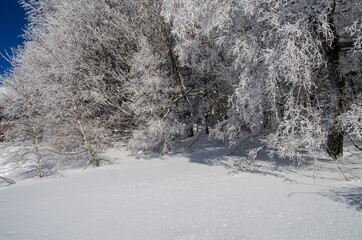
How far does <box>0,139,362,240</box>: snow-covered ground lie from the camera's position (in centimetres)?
254

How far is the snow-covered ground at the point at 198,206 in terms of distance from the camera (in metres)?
2.54

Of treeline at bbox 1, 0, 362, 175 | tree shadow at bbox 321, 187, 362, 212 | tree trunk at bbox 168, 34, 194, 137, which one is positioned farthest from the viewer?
tree trunk at bbox 168, 34, 194, 137

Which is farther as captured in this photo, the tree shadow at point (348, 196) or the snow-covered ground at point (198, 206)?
the tree shadow at point (348, 196)

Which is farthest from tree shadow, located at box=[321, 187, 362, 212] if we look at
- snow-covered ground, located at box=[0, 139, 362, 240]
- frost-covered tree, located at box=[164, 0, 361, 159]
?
frost-covered tree, located at box=[164, 0, 361, 159]

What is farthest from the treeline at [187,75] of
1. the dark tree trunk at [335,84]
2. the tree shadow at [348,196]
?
the tree shadow at [348,196]

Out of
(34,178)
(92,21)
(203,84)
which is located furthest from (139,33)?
(34,178)

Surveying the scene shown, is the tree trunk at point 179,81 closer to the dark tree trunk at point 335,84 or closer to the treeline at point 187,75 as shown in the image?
the treeline at point 187,75

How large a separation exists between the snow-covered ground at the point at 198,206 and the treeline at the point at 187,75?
0.88m

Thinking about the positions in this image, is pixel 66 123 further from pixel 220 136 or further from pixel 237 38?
pixel 237 38

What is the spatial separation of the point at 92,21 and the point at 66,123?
4.98 metres

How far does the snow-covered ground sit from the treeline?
0.88 metres

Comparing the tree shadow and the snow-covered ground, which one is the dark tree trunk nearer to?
the snow-covered ground

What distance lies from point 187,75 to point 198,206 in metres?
9.47

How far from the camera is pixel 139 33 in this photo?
9703 millimetres
